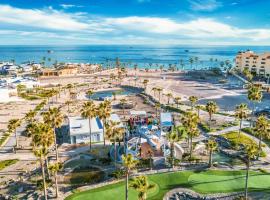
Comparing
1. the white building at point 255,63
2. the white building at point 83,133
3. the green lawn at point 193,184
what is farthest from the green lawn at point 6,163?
the white building at point 255,63

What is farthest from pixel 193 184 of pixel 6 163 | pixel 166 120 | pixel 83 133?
→ pixel 6 163

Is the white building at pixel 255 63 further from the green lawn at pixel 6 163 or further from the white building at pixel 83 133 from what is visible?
the green lawn at pixel 6 163

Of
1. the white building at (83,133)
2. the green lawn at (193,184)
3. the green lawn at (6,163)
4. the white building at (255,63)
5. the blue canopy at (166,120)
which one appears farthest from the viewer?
the white building at (255,63)

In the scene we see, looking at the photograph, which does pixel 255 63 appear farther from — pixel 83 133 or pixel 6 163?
pixel 6 163

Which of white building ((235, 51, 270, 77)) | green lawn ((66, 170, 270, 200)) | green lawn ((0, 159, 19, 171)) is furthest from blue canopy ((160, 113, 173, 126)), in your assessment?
white building ((235, 51, 270, 77))

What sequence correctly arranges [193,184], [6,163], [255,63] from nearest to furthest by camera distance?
[193,184] → [6,163] → [255,63]
